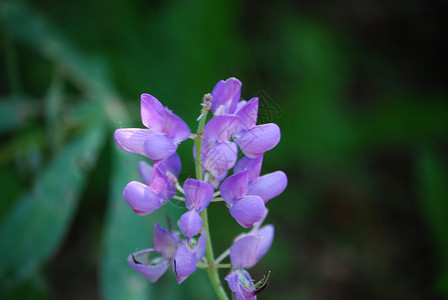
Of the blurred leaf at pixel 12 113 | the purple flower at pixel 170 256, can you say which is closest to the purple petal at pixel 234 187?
the purple flower at pixel 170 256

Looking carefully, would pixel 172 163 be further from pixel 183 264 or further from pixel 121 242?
pixel 121 242

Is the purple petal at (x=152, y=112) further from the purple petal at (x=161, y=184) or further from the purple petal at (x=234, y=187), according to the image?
the purple petal at (x=234, y=187)

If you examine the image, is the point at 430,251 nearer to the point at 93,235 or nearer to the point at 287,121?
the point at 287,121

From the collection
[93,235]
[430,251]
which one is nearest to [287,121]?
[430,251]

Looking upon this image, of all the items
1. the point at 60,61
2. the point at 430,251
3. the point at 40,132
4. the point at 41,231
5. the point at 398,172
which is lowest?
the point at 430,251

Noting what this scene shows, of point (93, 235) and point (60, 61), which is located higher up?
point (60, 61)

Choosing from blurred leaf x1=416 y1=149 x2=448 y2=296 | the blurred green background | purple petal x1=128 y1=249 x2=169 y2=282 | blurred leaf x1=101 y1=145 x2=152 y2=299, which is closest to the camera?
purple petal x1=128 y1=249 x2=169 y2=282

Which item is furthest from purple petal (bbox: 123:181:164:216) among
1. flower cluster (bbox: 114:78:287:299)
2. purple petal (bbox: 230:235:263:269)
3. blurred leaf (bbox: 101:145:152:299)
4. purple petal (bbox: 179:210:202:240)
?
blurred leaf (bbox: 101:145:152:299)

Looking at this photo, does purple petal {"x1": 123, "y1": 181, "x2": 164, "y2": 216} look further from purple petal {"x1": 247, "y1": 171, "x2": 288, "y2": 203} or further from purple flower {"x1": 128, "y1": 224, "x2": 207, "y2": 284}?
purple petal {"x1": 247, "y1": 171, "x2": 288, "y2": 203}
